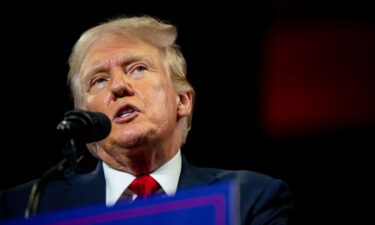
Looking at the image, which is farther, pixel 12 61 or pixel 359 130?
pixel 12 61

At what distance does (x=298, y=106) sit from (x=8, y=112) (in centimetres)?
119

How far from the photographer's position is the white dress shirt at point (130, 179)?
2.04 meters

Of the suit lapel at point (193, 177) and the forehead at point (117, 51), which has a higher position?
the forehead at point (117, 51)

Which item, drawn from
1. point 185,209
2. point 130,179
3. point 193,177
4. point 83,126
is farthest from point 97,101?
point 185,209

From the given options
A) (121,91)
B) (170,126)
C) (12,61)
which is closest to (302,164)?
(170,126)

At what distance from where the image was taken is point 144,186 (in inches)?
80.0

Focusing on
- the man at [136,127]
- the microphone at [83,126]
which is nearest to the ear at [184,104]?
the man at [136,127]

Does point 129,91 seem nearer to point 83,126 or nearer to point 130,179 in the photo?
point 130,179

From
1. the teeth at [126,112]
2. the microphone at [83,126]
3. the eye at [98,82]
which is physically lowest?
the teeth at [126,112]

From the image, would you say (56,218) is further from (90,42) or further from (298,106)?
(298,106)

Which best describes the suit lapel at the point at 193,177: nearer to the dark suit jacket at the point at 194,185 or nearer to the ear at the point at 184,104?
the dark suit jacket at the point at 194,185

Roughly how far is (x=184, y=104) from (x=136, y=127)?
319mm

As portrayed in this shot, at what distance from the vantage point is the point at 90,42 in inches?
88.7

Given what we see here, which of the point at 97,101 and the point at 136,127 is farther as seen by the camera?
the point at 97,101
